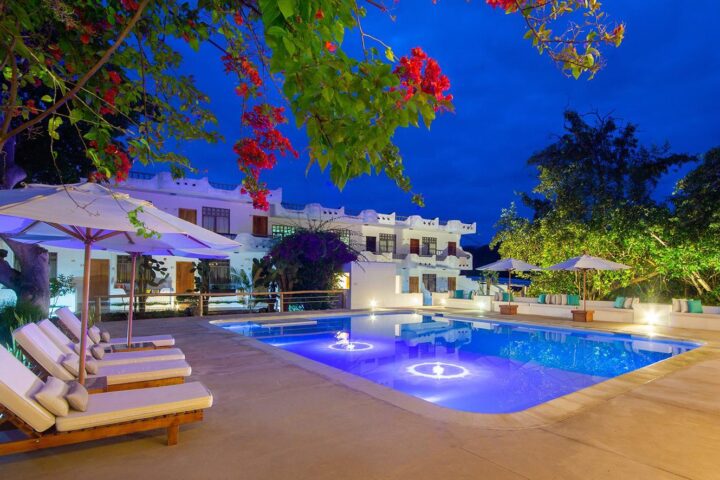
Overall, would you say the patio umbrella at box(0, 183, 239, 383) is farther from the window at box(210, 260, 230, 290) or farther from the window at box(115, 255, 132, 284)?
the window at box(210, 260, 230, 290)

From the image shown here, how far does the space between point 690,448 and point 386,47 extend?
14.1 feet

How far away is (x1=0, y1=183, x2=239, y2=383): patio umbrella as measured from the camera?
3.83 metres

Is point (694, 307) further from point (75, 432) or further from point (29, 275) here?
point (29, 275)

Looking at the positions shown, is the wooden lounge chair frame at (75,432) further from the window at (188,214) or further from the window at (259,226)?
the window at (259,226)

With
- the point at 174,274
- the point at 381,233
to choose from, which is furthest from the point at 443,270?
the point at 174,274

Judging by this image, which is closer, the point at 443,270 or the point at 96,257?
the point at 96,257

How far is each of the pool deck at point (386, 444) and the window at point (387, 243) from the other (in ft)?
86.0

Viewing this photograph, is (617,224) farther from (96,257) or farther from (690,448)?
(96,257)

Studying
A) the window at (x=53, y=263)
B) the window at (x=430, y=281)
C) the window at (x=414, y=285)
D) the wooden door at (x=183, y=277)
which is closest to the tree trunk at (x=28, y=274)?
the window at (x=53, y=263)

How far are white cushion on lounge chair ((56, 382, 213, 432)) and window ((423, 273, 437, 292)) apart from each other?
29.3m

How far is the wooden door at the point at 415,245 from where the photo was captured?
109 ft

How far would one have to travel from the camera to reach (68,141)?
10891 millimetres

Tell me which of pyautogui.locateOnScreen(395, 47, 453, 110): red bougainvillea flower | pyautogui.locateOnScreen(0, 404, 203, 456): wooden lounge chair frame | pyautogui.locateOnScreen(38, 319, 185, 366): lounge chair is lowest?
pyautogui.locateOnScreen(0, 404, 203, 456): wooden lounge chair frame

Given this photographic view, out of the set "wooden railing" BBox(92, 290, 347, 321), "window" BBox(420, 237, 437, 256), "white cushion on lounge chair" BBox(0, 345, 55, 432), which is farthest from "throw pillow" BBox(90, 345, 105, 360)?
"window" BBox(420, 237, 437, 256)
